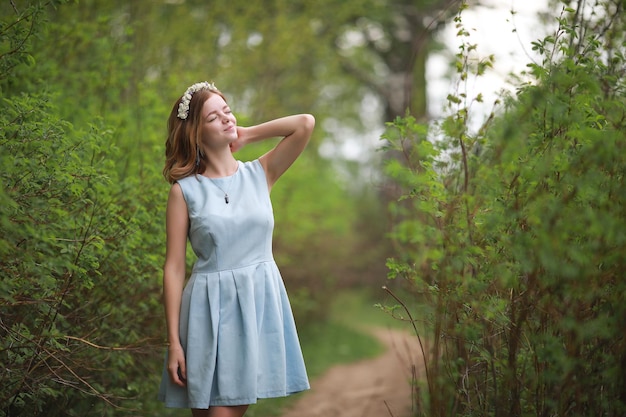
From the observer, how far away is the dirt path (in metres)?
5.53

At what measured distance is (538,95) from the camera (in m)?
2.39

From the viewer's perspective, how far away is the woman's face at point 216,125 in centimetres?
310

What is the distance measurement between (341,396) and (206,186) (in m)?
3.87

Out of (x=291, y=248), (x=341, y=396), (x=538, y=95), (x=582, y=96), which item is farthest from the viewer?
(x=291, y=248)

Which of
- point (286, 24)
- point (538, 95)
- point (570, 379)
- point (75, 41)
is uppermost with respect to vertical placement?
point (286, 24)

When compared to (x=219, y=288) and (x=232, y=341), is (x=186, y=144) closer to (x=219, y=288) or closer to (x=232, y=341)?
(x=219, y=288)

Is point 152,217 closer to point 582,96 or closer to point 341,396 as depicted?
point 582,96

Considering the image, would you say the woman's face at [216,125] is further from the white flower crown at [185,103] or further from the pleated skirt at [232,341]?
the pleated skirt at [232,341]

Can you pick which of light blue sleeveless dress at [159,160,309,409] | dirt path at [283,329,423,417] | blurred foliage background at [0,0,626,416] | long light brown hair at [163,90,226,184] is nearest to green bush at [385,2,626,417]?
blurred foliage background at [0,0,626,416]

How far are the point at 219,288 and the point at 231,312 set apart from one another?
0.39 ft

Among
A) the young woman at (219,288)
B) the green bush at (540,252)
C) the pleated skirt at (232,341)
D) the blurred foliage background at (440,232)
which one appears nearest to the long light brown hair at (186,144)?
the young woman at (219,288)

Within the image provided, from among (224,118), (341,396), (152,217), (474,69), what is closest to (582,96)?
(474,69)

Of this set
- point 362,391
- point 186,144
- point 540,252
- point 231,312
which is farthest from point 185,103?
point 362,391

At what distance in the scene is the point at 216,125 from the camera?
3104 mm
